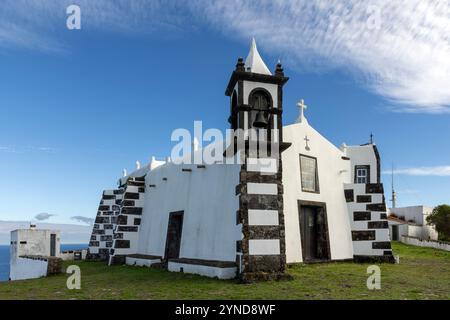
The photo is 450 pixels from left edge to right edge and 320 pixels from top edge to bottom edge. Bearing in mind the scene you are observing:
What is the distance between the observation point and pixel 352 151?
901 inches

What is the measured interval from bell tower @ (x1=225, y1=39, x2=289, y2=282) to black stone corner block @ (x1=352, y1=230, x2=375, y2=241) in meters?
7.74

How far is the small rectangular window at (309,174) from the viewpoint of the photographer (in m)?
17.4

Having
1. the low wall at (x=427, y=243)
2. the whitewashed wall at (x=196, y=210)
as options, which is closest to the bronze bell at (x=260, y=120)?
the whitewashed wall at (x=196, y=210)

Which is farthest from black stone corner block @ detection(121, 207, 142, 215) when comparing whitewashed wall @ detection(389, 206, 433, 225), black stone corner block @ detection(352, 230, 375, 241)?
whitewashed wall @ detection(389, 206, 433, 225)

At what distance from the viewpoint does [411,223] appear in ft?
137

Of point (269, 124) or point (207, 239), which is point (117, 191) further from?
point (269, 124)

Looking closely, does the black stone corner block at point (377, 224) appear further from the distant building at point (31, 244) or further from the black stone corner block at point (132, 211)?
the distant building at point (31, 244)

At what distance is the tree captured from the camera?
38656mm

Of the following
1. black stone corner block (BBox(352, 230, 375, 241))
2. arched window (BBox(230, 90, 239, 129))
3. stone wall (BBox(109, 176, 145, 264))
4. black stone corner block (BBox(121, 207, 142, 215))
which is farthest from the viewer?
black stone corner block (BBox(121, 207, 142, 215))

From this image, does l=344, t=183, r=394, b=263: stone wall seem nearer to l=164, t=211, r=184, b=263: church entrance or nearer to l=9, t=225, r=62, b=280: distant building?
l=164, t=211, r=184, b=263: church entrance
